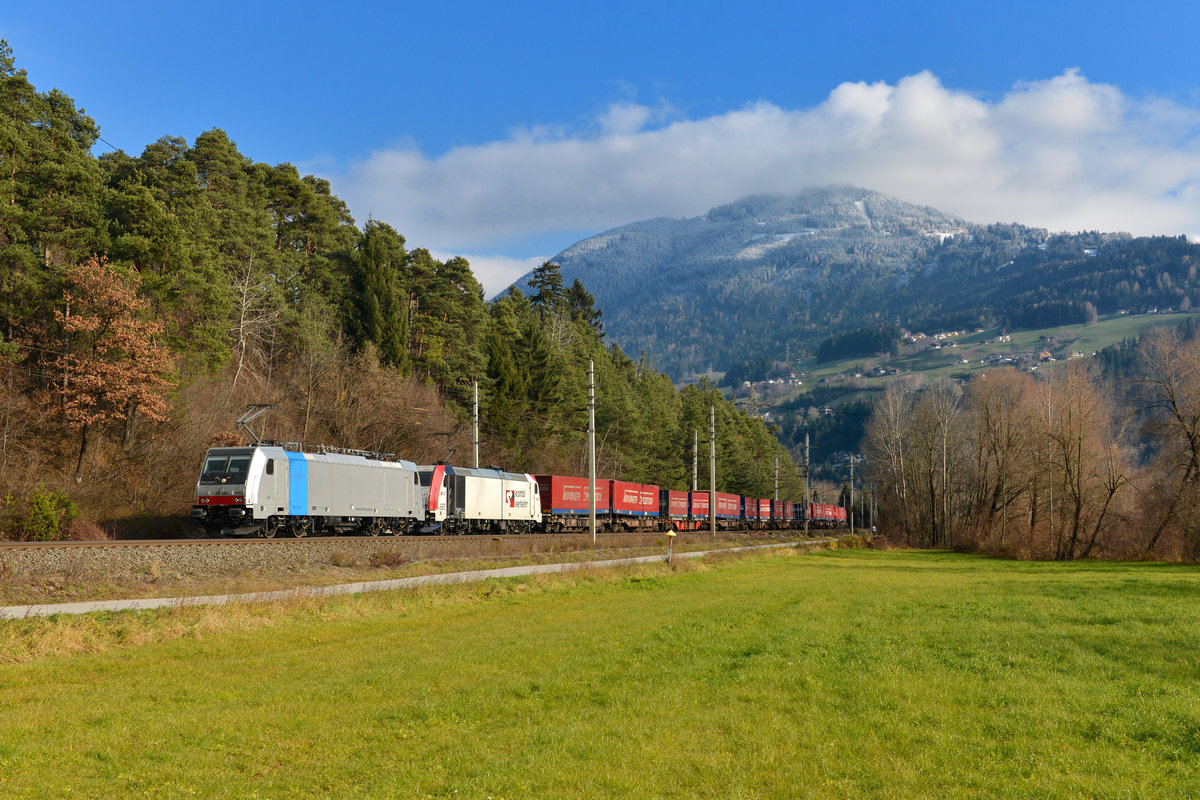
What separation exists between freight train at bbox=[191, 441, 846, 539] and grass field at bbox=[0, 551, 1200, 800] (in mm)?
12837

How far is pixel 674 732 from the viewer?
9.53 meters

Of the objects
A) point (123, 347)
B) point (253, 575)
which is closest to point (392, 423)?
point (123, 347)

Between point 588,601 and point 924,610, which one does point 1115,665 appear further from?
point 588,601

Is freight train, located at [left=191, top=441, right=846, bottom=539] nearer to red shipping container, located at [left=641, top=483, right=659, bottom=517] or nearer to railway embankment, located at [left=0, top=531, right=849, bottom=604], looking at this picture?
red shipping container, located at [left=641, top=483, right=659, bottom=517]

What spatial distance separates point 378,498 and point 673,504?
37.8 meters

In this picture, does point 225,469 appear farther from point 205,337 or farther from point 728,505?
point 728,505

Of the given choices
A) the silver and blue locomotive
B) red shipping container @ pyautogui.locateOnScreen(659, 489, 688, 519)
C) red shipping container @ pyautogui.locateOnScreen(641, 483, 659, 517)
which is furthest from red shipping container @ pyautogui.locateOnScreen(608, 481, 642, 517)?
the silver and blue locomotive

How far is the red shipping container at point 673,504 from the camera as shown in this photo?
70.2 m

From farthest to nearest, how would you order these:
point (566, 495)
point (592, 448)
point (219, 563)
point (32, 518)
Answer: point (566, 495)
point (592, 448)
point (32, 518)
point (219, 563)

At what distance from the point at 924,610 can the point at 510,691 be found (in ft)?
42.4

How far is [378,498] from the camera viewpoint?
3856 cm

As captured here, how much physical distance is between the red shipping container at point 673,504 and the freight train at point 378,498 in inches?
130

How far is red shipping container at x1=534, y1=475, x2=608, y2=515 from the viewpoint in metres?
54.1

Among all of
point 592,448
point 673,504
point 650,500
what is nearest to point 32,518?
point 592,448
